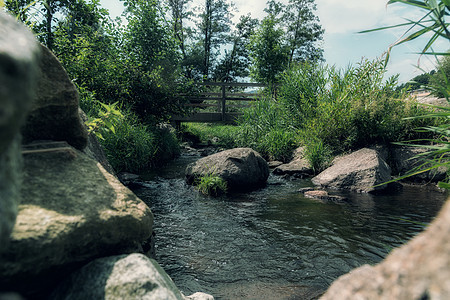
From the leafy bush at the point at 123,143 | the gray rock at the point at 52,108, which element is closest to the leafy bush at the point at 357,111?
the leafy bush at the point at 123,143

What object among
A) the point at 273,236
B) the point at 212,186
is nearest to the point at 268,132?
the point at 212,186

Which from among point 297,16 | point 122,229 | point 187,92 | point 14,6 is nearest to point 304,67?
point 187,92

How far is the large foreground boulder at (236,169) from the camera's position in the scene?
710 centimetres

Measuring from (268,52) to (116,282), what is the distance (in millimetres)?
21028

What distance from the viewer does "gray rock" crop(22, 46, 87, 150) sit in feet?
6.23

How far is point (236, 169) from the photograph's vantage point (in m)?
7.16

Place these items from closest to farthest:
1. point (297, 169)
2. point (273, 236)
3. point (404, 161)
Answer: point (273, 236)
point (404, 161)
point (297, 169)

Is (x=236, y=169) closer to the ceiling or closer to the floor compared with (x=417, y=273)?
closer to the floor

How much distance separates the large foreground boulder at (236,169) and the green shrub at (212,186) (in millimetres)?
196

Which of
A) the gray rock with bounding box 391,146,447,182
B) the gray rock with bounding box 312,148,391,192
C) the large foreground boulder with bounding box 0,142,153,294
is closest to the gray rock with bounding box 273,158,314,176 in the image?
the gray rock with bounding box 312,148,391,192

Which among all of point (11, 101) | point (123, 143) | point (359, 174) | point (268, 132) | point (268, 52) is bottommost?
point (359, 174)

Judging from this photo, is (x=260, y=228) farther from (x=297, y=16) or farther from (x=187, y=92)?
(x=297, y=16)

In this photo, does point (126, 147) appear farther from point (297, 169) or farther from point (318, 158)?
point (318, 158)

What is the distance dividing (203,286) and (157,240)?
131 cm
